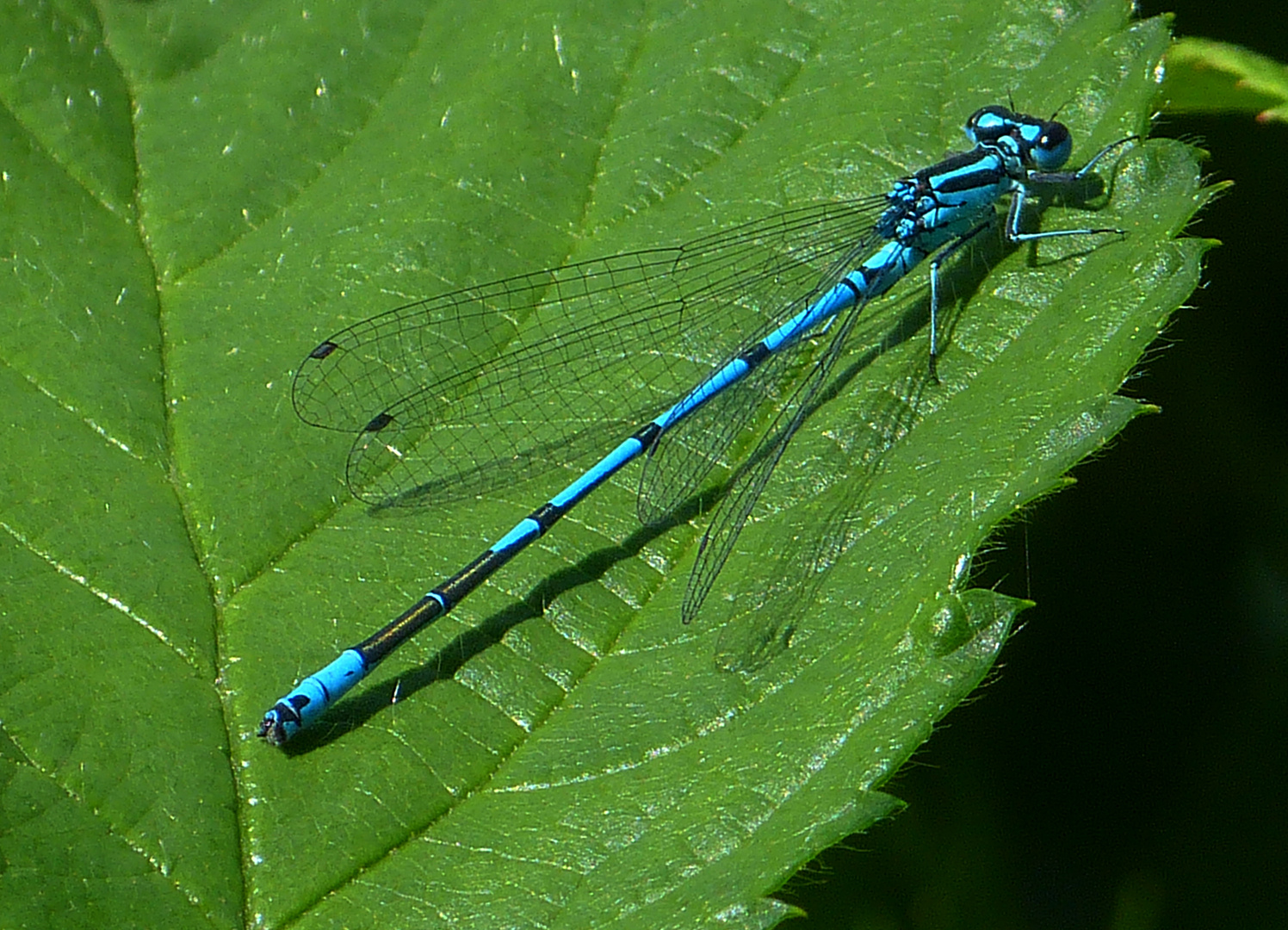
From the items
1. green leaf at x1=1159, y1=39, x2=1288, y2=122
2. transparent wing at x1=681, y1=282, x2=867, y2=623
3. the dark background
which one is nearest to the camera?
transparent wing at x1=681, y1=282, x2=867, y2=623

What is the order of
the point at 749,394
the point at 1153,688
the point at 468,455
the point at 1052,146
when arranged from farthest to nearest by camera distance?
the point at 1153,688
the point at 1052,146
the point at 749,394
the point at 468,455

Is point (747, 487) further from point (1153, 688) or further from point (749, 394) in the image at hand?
point (1153, 688)

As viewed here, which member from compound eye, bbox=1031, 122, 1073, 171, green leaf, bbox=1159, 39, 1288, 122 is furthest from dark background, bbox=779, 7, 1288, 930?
compound eye, bbox=1031, 122, 1073, 171

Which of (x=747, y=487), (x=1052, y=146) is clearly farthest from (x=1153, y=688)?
(x=747, y=487)

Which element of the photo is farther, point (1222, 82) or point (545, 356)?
point (1222, 82)

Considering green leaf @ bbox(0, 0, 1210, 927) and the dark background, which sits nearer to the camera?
green leaf @ bbox(0, 0, 1210, 927)

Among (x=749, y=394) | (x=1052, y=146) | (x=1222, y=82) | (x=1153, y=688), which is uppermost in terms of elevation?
(x=1222, y=82)

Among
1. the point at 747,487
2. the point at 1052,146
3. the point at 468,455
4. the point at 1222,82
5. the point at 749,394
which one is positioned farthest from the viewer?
the point at 1222,82

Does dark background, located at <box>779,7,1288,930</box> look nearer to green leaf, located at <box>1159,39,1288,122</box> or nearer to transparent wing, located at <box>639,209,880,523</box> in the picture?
green leaf, located at <box>1159,39,1288,122</box>
